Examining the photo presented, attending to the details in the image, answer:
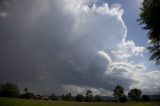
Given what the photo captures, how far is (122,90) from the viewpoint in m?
171

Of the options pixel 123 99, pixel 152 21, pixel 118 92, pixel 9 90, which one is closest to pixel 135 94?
pixel 118 92

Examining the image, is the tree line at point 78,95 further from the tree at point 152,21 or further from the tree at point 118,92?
the tree at point 152,21

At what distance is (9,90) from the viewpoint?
14362 cm

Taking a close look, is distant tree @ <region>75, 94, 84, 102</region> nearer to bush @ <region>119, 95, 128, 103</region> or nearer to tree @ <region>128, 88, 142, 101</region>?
bush @ <region>119, 95, 128, 103</region>

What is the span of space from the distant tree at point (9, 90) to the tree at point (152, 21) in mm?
116060

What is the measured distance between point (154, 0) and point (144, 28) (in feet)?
14.9

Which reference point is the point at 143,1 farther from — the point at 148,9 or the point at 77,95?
the point at 77,95

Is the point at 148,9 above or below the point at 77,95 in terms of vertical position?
below

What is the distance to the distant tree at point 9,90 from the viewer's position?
140 m

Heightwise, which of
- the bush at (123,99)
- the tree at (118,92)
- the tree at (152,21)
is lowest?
the tree at (152,21)

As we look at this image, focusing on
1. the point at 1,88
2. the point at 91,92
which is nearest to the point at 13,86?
the point at 1,88

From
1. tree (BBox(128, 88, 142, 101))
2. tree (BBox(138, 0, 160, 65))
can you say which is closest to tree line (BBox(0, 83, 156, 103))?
tree (BBox(128, 88, 142, 101))

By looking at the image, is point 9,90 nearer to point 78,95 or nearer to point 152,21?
point 78,95

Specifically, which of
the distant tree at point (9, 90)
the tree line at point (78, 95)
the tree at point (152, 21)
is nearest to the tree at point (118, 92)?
the tree line at point (78, 95)
